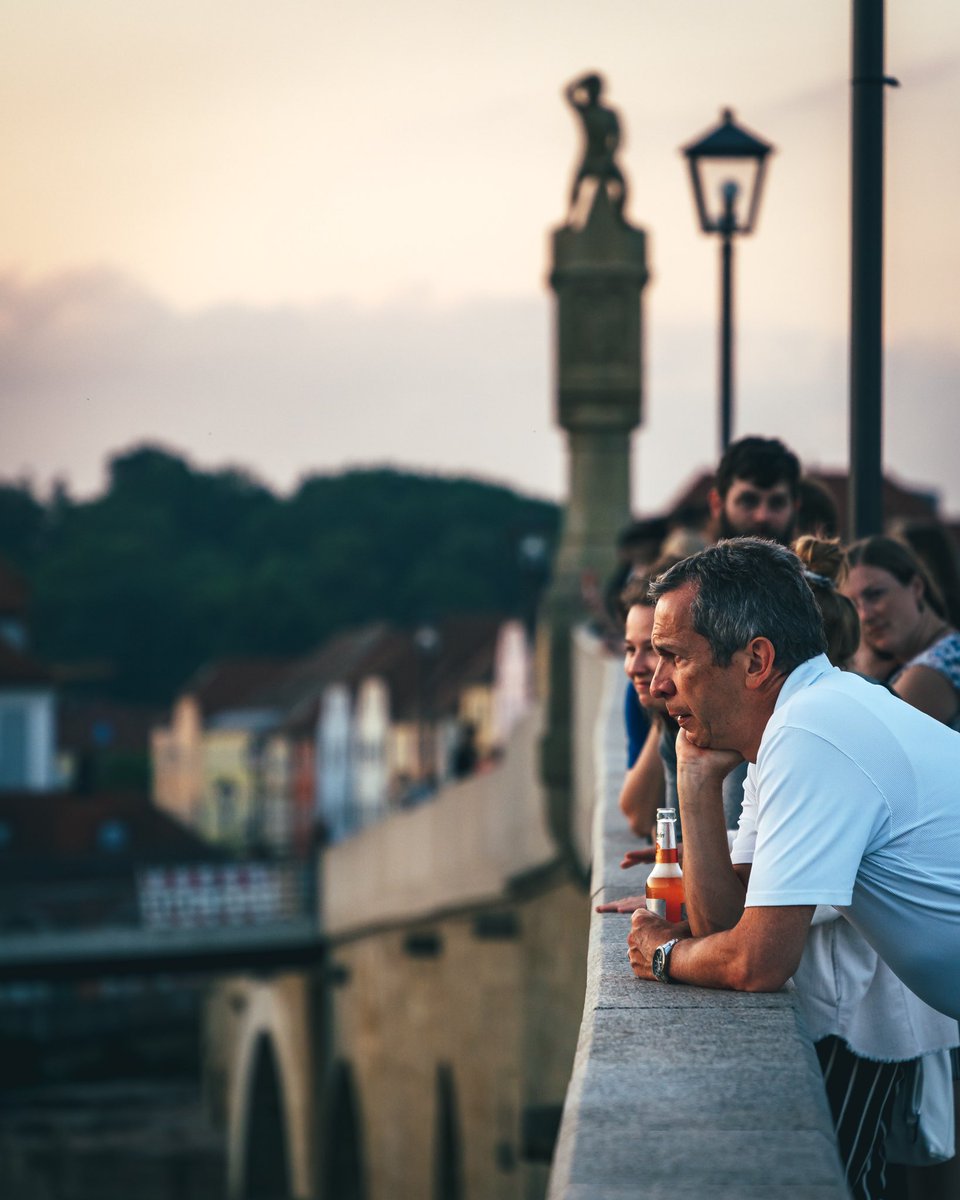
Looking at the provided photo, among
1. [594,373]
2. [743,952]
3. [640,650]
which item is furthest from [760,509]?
[594,373]

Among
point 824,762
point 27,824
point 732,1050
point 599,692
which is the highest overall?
point 824,762

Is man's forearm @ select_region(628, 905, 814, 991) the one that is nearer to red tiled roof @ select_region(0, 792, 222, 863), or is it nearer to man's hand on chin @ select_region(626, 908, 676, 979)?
man's hand on chin @ select_region(626, 908, 676, 979)

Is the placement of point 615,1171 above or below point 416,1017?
above

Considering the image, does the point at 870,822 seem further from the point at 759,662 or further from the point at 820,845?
the point at 759,662

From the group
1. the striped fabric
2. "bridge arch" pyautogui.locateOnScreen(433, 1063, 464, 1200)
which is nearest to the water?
"bridge arch" pyautogui.locateOnScreen(433, 1063, 464, 1200)

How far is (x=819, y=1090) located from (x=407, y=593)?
11244 centimetres

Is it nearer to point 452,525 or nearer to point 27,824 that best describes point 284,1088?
point 27,824

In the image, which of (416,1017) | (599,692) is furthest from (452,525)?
(599,692)

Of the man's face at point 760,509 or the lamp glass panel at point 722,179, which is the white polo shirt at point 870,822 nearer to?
the man's face at point 760,509

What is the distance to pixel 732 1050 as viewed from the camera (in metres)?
3.41

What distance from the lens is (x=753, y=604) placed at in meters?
3.65

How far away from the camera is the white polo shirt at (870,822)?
340cm

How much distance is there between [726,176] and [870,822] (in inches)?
339

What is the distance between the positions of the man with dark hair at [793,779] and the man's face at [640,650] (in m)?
1.27
